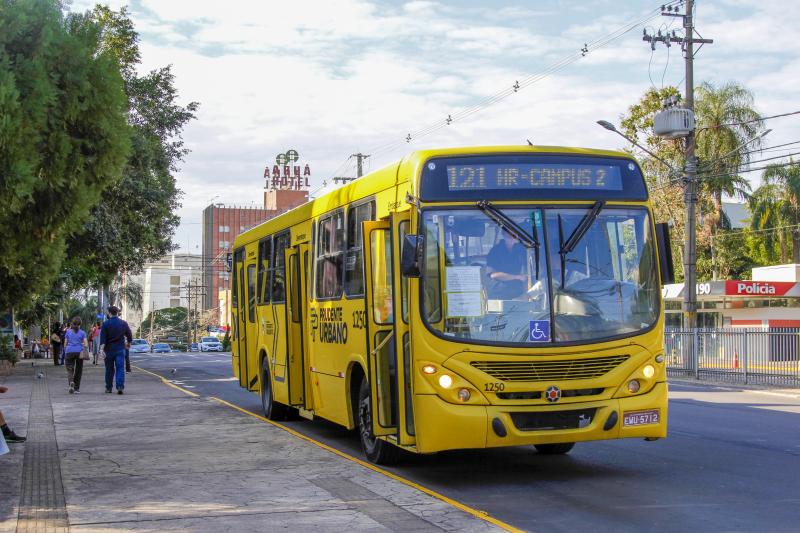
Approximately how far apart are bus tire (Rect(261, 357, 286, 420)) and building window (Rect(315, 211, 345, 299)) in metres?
3.76

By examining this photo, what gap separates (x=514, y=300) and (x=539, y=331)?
368 millimetres

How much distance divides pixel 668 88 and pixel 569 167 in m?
39.9

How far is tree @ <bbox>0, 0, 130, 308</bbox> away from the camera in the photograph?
9.02m

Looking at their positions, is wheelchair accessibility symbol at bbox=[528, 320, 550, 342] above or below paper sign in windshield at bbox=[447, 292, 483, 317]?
below

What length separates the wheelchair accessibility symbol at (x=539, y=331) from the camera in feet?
31.2

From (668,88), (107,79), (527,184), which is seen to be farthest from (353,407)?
(668,88)

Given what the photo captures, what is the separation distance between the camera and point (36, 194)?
10.2 m

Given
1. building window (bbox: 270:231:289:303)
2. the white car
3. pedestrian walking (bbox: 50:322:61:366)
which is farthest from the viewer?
the white car

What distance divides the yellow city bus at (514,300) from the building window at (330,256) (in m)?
1.47

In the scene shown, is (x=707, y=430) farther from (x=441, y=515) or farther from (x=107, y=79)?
(x=107, y=79)

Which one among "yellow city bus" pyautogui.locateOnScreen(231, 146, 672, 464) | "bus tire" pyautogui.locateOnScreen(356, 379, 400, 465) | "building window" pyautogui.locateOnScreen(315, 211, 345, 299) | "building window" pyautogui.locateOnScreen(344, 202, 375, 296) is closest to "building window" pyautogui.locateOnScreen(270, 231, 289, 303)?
"building window" pyautogui.locateOnScreen(315, 211, 345, 299)

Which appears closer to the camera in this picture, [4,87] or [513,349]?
[4,87]

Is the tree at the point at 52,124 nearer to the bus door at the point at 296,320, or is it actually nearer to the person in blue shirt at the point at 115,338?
the bus door at the point at 296,320

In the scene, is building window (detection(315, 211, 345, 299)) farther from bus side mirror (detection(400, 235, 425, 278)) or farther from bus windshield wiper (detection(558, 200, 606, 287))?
bus windshield wiper (detection(558, 200, 606, 287))
